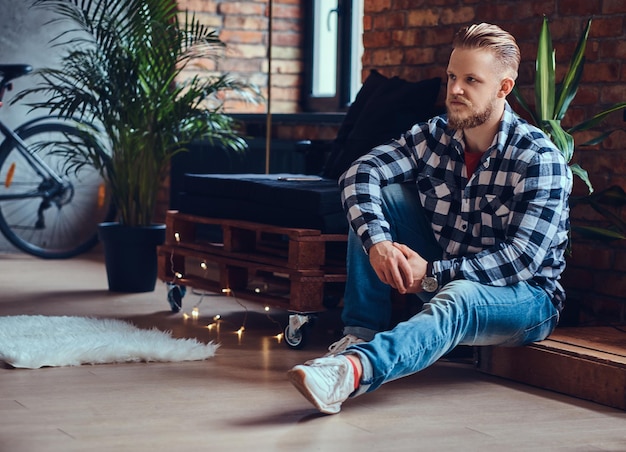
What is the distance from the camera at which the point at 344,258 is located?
12.2 ft

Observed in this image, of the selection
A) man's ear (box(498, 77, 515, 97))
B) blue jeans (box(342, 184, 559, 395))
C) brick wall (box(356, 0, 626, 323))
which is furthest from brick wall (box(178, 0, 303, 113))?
man's ear (box(498, 77, 515, 97))

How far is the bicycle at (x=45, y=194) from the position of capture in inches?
215

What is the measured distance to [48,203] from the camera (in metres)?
5.50

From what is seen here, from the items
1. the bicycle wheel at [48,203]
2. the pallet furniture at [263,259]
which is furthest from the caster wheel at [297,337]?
the bicycle wheel at [48,203]

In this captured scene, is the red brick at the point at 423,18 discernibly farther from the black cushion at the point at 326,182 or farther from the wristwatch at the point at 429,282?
the wristwatch at the point at 429,282

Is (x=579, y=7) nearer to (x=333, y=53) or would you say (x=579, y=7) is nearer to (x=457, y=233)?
(x=457, y=233)

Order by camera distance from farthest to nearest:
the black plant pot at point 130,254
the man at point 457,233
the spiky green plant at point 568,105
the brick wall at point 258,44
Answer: the brick wall at point 258,44 < the black plant pot at point 130,254 < the spiky green plant at point 568,105 < the man at point 457,233

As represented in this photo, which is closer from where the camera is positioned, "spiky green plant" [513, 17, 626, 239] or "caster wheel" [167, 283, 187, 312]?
"spiky green plant" [513, 17, 626, 239]

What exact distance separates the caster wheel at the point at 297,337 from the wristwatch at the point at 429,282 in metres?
0.69

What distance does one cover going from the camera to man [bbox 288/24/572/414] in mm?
2592

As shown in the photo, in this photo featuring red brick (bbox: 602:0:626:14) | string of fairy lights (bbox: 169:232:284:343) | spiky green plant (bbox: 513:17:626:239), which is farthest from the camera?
string of fairy lights (bbox: 169:232:284:343)

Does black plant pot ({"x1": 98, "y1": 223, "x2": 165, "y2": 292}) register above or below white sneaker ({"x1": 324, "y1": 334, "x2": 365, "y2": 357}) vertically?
above

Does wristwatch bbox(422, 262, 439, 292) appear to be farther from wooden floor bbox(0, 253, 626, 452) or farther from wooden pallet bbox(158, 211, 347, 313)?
wooden pallet bbox(158, 211, 347, 313)

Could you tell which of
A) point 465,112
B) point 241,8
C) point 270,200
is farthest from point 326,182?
point 241,8
